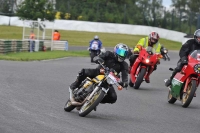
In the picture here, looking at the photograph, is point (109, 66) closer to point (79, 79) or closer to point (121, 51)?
point (121, 51)

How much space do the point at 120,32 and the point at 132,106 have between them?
50.3 meters

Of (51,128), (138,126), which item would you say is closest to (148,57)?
(138,126)

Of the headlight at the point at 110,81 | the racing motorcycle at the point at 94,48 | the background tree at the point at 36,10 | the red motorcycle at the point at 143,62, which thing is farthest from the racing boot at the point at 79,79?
the background tree at the point at 36,10

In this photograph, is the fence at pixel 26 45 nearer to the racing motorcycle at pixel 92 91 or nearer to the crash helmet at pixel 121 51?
the racing motorcycle at pixel 92 91

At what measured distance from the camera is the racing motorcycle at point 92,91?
433 inches

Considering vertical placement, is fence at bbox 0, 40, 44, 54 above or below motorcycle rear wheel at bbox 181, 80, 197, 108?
below

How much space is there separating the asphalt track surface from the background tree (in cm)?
3088

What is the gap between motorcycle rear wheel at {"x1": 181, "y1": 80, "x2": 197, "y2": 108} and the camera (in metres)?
13.4

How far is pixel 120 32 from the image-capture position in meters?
63.7

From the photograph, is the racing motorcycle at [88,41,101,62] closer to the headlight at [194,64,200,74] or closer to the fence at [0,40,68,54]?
the fence at [0,40,68,54]

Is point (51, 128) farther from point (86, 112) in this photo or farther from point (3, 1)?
point (3, 1)

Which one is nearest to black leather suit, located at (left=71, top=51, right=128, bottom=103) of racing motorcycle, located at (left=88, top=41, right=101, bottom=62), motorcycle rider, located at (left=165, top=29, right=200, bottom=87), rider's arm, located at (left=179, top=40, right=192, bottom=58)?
A: motorcycle rider, located at (left=165, top=29, right=200, bottom=87)

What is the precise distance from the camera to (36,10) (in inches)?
1946

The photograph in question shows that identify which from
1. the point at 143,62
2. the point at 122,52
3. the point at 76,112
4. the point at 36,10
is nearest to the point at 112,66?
the point at 122,52
